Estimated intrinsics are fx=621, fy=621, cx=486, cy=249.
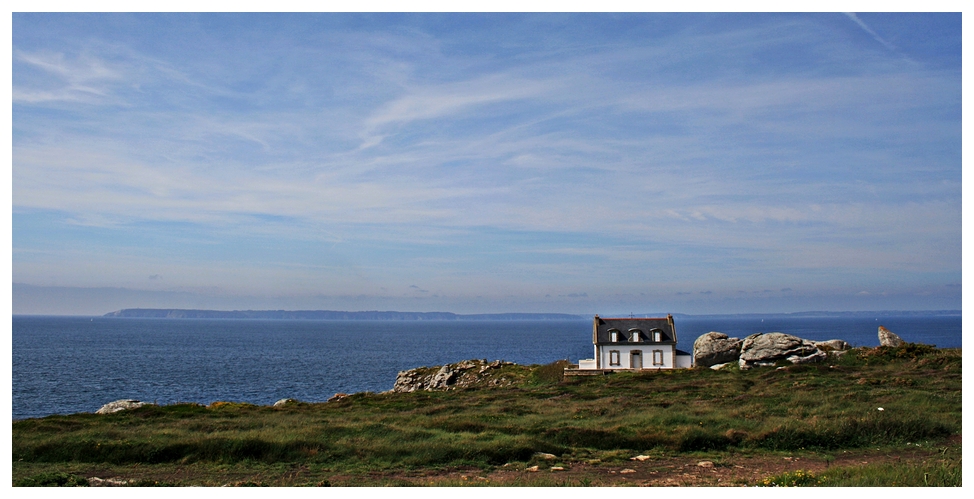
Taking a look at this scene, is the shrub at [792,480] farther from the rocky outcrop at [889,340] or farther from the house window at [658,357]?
the rocky outcrop at [889,340]

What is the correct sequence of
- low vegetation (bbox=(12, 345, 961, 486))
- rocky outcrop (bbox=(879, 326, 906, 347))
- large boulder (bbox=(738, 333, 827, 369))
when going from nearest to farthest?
low vegetation (bbox=(12, 345, 961, 486))
large boulder (bbox=(738, 333, 827, 369))
rocky outcrop (bbox=(879, 326, 906, 347))

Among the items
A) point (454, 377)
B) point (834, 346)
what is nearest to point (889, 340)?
point (834, 346)

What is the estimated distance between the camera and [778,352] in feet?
177

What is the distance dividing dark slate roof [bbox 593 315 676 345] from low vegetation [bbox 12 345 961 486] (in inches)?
883

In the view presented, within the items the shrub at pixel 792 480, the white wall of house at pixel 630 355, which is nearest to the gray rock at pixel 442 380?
the white wall of house at pixel 630 355

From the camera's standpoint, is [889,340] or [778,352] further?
[889,340]

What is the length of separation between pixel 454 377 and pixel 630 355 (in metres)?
18.4

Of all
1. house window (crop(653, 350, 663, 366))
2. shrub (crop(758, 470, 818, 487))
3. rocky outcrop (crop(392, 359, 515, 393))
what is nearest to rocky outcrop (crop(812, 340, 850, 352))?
house window (crop(653, 350, 663, 366))

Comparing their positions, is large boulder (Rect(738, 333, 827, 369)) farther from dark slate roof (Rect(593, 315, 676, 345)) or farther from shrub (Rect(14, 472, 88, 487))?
shrub (Rect(14, 472, 88, 487))

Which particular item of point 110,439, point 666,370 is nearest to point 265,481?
point 110,439

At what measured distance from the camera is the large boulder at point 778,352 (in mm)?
53625

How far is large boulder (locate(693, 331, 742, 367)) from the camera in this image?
59.6 m

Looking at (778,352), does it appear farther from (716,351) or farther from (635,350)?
(635,350)

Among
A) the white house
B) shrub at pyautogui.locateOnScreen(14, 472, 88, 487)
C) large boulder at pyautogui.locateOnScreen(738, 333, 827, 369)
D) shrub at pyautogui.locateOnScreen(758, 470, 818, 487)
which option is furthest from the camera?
the white house
